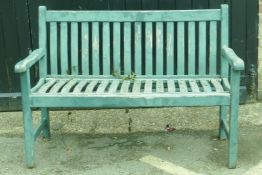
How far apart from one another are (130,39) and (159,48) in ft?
0.82

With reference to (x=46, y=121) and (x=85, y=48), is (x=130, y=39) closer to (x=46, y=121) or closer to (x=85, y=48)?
(x=85, y=48)

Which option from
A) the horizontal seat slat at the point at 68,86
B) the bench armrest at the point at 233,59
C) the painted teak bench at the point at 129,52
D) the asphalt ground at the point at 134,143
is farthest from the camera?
the painted teak bench at the point at 129,52

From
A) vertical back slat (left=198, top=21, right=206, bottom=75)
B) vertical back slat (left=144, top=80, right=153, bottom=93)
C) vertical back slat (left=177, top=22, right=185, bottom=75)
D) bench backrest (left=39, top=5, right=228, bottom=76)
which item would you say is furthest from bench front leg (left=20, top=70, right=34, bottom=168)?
vertical back slat (left=198, top=21, right=206, bottom=75)

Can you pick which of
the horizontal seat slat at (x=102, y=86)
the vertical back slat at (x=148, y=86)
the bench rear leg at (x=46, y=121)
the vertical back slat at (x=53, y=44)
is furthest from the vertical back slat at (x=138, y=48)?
the bench rear leg at (x=46, y=121)

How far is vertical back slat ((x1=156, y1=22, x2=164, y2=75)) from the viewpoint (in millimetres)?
4504

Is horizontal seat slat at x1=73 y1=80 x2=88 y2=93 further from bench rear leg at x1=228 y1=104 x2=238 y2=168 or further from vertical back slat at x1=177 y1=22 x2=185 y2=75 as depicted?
bench rear leg at x1=228 y1=104 x2=238 y2=168

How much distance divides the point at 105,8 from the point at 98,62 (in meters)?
0.76

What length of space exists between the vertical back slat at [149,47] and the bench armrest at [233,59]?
0.59m

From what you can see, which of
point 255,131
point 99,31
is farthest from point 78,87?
point 255,131

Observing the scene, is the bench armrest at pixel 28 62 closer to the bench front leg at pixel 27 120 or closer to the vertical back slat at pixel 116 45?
the bench front leg at pixel 27 120

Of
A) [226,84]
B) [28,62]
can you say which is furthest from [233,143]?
[28,62]

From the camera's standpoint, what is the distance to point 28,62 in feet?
12.8

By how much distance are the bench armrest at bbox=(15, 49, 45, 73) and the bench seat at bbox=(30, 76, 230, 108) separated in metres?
0.21

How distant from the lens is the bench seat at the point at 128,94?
12.6 feet
